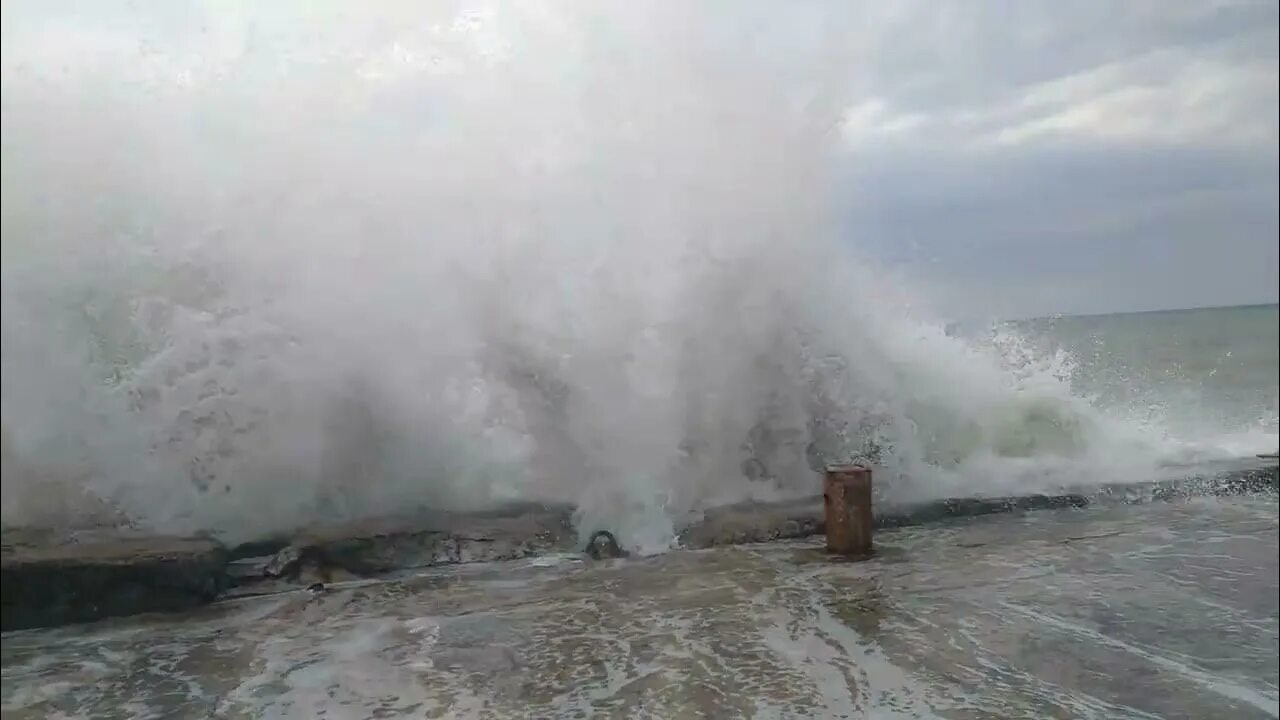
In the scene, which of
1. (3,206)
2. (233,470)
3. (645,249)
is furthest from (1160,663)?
(233,470)

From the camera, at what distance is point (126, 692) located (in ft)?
14.0

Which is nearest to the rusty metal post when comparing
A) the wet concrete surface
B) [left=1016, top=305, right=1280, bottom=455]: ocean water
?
the wet concrete surface

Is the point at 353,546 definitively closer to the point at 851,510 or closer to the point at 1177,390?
the point at 851,510

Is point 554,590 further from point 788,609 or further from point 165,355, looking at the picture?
point 165,355

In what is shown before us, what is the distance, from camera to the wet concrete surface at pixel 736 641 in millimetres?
3889

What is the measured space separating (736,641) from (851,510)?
1.93 metres

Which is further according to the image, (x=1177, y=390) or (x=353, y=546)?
(x=1177, y=390)

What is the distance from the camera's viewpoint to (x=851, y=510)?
20.6 feet

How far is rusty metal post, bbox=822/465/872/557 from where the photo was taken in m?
6.24

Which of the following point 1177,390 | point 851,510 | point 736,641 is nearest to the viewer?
point 736,641

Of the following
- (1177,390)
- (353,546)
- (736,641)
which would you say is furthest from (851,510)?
(1177,390)

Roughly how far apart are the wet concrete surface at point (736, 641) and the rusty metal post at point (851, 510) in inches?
7.2

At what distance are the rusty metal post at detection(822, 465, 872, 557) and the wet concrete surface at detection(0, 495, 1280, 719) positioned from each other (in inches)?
7.2

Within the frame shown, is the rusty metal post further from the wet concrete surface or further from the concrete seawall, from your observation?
the concrete seawall
